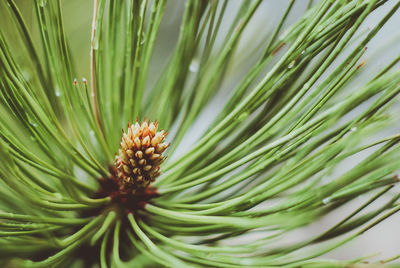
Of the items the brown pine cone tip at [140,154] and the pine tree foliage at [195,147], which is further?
the brown pine cone tip at [140,154]

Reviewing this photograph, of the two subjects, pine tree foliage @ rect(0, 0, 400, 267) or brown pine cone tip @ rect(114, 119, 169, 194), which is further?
brown pine cone tip @ rect(114, 119, 169, 194)

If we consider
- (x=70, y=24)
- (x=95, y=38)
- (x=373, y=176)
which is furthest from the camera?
(x=70, y=24)

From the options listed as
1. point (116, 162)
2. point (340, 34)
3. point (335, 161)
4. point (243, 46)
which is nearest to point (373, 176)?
point (335, 161)

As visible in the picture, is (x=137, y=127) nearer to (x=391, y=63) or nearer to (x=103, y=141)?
(x=103, y=141)
